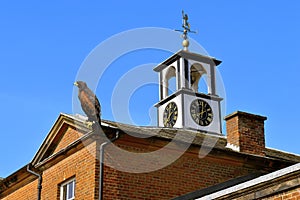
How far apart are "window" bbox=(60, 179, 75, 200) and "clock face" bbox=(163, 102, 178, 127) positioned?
8.75m

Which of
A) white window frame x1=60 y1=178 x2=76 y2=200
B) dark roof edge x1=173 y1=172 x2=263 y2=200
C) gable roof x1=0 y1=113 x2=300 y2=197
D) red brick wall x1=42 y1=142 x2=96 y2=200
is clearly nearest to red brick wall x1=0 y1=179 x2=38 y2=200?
gable roof x1=0 y1=113 x2=300 y2=197

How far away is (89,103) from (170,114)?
1017 centimetres

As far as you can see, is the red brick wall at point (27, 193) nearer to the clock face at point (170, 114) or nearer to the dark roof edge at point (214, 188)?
the dark roof edge at point (214, 188)

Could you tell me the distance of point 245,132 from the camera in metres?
20.0

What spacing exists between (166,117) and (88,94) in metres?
10.5

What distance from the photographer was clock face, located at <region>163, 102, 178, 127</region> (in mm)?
26450

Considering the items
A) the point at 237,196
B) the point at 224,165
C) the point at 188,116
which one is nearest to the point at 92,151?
the point at 224,165

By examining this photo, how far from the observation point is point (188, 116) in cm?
2598

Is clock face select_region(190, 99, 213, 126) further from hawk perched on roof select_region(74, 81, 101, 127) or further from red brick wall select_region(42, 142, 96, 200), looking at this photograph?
hawk perched on roof select_region(74, 81, 101, 127)

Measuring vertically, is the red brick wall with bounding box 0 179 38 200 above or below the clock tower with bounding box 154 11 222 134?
below

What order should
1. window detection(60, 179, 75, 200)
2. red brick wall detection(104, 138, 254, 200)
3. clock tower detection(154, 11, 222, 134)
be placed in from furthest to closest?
clock tower detection(154, 11, 222, 134), window detection(60, 179, 75, 200), red brick wall detection(104, 138, 254, 200)

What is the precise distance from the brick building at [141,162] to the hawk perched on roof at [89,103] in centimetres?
35

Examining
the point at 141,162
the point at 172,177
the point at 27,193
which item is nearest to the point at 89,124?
the point at 141,162

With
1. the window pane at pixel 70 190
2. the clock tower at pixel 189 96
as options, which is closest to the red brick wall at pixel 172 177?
the window pane at pixel 70 190
